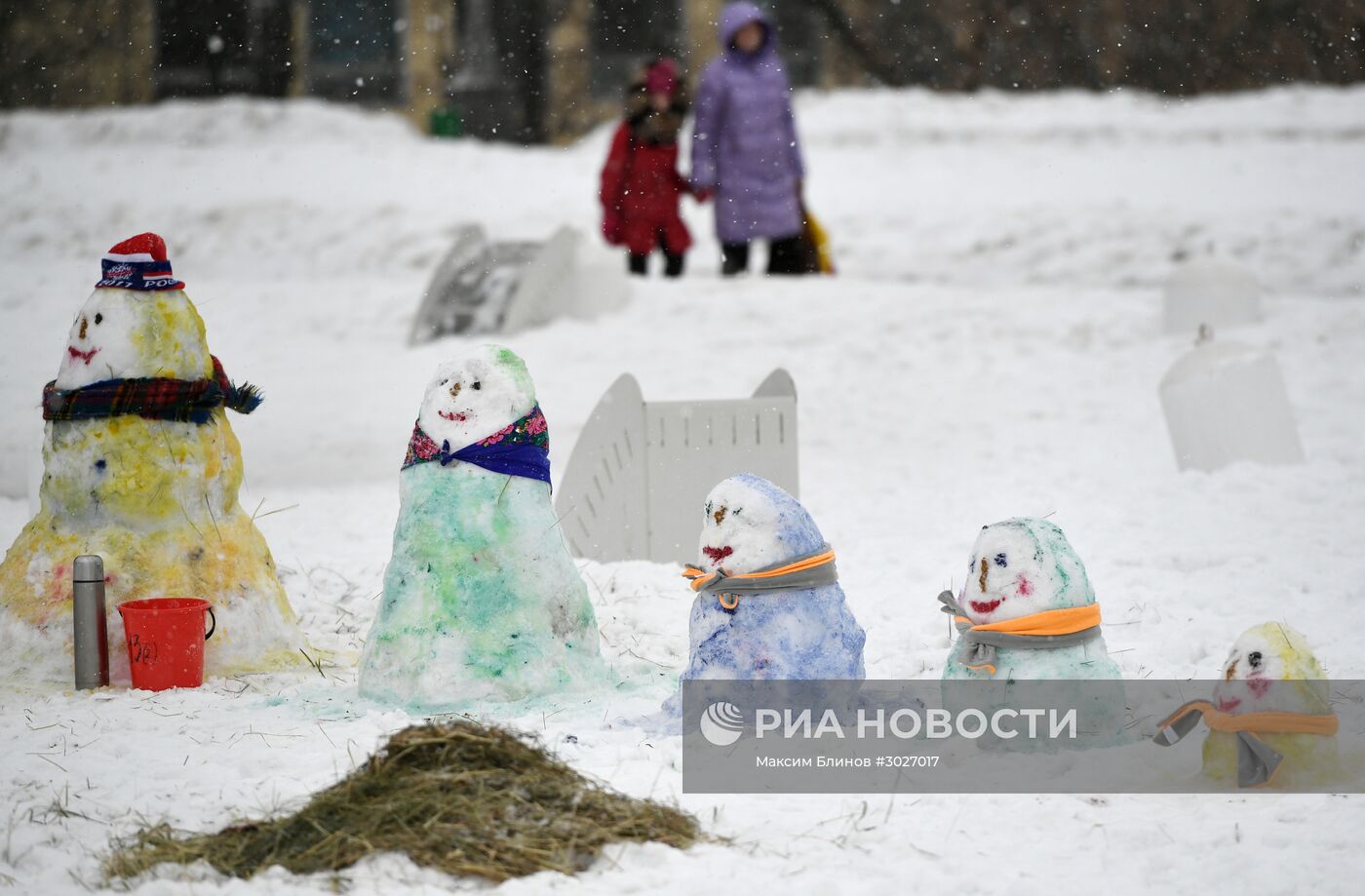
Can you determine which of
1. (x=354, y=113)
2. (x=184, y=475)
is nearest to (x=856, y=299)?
(x=184, y=475)

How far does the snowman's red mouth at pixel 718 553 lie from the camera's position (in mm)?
4469

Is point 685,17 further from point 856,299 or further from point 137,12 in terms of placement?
point 856,299

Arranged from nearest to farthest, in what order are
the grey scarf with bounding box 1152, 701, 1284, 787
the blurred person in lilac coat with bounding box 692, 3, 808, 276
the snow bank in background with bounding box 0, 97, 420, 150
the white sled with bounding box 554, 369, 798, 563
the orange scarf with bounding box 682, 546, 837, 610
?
the grey scarf with bounding box 1152, 701, 1284, 787
the orange scarf with bounding box 682, 546, 837, 610
the white sled with bounding box 554, 369, 798, 563
the blurred person in lilac coat with bounding box 692, 3, 808, 276
the snow bank in background with bounding box 0, 97, 420, 150

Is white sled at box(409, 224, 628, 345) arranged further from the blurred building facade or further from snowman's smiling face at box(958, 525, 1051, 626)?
the blurred building facade

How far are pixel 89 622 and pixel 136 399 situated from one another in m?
0.71

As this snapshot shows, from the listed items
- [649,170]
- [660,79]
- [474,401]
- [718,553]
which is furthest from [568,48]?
[718,553]

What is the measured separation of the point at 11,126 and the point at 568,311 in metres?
11.4

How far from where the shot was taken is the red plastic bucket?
4.83 meters

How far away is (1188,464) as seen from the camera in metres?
7.93

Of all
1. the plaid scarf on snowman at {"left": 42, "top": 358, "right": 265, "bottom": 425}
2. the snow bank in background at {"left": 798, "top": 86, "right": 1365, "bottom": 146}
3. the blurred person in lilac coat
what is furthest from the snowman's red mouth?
the snow bank in background at {"left": 798, "top": 86, "right": 1365, "bottom": 146}

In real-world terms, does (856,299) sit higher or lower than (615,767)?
higher

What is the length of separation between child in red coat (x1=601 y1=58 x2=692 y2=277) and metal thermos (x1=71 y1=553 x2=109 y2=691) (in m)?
7.89

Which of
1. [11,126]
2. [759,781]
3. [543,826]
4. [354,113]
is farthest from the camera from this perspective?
[354,113]

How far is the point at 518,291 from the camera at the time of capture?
11031 mm
